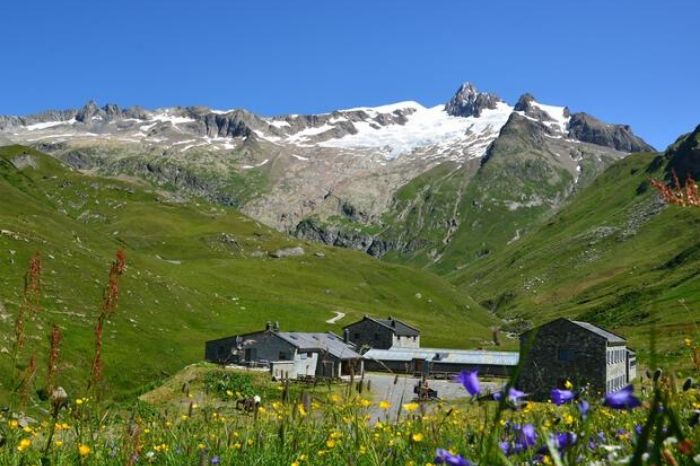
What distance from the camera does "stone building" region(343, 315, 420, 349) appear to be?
128000 mm

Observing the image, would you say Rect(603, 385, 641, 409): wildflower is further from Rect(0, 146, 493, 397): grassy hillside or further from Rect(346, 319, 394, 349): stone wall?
Rect(346, 319, 394, 349): stone wall

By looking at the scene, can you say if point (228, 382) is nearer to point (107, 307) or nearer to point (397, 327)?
point (107, 307)

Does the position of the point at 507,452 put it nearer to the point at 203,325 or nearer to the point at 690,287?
the point at 203,325

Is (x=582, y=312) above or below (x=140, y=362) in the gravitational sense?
above

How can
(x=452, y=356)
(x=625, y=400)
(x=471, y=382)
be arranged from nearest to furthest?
(x=625, y=400)
(x=471, y=382)
(x=452, y=356)

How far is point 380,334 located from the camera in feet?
422

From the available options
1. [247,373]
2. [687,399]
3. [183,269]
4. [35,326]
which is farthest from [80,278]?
[687,399]

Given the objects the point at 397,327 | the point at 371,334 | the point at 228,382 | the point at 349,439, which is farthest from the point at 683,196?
the point at 397,327

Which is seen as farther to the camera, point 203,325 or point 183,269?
point 183,269

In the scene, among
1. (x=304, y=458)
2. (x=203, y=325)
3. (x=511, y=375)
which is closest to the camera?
(x=511, y=375)

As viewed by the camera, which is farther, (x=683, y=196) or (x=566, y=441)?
(x=683, y=196)

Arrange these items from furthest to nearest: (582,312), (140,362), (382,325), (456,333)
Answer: (582,312)
(456,333)
(382,325)
(140,362)

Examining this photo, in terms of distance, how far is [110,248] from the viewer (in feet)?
502

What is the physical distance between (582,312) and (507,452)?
208m
